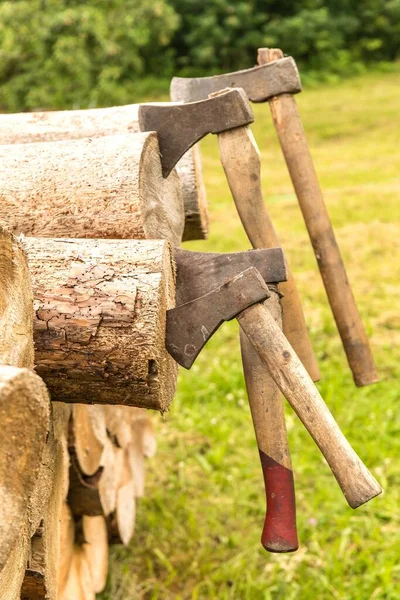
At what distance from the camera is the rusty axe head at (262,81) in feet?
7.06

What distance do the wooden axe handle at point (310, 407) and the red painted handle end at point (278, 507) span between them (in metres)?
0.15

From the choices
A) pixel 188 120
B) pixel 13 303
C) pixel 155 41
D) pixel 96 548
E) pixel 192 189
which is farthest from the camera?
pixel 155 41

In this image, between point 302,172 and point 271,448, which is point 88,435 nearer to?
point 271,448

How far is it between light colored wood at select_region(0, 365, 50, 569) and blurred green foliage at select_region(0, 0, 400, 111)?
1439cm

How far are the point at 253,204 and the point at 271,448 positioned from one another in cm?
64

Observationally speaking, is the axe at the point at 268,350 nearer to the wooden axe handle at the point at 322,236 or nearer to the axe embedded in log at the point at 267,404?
the axe embedded in log at the point at 267,404

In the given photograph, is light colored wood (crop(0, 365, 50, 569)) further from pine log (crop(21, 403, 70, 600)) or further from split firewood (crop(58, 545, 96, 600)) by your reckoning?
split firewood (crop(58, 545, 96, 600))

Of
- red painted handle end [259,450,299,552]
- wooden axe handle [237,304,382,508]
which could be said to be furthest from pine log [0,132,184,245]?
red painted handle end [259,450,299,552]

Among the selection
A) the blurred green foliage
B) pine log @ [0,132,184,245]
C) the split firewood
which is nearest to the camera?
pine log @ [0,132,184,245]

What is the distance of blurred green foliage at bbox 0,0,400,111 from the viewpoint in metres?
14.7

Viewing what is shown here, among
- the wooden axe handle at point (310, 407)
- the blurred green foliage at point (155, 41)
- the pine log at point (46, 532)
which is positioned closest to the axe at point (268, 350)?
the wooden axe handle at point (310, 407)

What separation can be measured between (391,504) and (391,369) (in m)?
1.13

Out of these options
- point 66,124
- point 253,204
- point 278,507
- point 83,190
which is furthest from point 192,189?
point 278,507

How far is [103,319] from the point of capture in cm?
137
